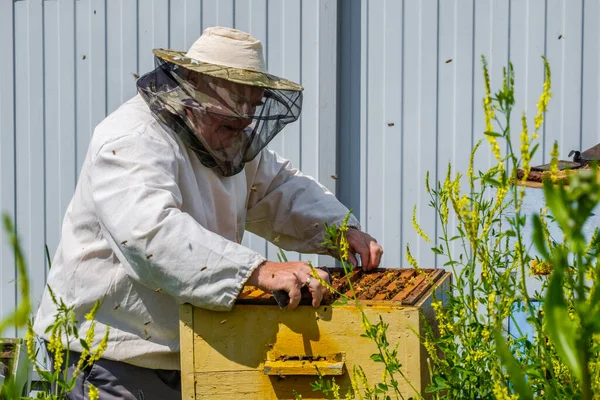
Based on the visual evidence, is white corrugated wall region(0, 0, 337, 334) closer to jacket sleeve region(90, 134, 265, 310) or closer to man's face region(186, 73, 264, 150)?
man's face region(186, 73, 264, 150)

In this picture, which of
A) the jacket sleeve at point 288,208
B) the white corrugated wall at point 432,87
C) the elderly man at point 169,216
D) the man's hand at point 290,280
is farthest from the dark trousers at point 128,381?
the white corrugated wall at point 432,87

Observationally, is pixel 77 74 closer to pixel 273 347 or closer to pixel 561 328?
pixel 273 347

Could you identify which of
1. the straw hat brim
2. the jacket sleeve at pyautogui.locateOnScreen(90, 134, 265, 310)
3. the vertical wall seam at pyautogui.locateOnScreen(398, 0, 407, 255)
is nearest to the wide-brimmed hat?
the straw hat brim

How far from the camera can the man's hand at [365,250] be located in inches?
109

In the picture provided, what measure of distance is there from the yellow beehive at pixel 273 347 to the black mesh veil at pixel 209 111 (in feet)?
2.11

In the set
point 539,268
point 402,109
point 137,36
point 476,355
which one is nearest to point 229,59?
point 539,268

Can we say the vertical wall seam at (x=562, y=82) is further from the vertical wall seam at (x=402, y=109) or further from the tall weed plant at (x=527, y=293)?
the tall weed plant at (x=527, y=293)

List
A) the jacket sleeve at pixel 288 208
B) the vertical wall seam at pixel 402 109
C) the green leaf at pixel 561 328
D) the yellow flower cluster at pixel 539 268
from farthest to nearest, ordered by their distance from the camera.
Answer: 1. the vertical wall seam at pixel 402 109
2. the jacket sleeve at pixel 288 208
3. the yellow flower cluster at pixel 539 268
4. the green leaf at pixel 561 328

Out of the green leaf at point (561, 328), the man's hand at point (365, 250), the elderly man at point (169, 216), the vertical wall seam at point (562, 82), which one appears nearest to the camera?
the green leaf at point (561, 328)

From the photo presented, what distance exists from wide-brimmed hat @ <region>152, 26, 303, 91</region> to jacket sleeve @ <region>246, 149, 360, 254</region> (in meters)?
0.48

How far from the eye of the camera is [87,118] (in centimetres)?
527

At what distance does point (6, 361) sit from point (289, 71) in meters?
2.23

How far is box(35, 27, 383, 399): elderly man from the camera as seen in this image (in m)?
2.11

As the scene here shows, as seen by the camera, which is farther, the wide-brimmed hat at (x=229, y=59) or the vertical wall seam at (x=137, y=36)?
the vertical wall seam at (x=137, y=36)
